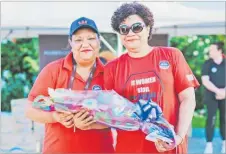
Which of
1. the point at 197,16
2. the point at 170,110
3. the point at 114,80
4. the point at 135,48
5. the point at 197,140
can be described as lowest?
the point at 197,140

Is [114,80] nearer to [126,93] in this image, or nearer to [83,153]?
[126,93]

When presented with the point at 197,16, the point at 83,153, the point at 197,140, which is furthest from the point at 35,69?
the point at 83,153

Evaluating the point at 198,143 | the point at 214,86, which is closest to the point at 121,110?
the point at 214,86

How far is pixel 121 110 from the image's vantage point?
229cm

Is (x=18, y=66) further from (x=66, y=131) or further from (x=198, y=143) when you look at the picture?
(x=66, y=131)

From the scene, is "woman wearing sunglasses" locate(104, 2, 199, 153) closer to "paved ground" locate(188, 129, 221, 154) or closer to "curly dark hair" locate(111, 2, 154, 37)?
"curly dark hair" locate(111, 2, 154, 37)

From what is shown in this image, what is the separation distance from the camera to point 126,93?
2.34 meters

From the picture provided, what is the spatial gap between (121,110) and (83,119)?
199 mm

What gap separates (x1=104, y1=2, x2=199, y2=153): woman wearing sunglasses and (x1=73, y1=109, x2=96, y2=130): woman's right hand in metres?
0.19

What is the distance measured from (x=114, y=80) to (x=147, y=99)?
218 millimetres

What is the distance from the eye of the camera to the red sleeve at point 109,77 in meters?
2.40

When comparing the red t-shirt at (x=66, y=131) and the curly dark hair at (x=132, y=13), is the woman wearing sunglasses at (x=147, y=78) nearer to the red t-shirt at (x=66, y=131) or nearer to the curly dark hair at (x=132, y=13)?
the curly dark hair at (x=132, y=13)

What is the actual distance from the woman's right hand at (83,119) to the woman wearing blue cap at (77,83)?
0.05m

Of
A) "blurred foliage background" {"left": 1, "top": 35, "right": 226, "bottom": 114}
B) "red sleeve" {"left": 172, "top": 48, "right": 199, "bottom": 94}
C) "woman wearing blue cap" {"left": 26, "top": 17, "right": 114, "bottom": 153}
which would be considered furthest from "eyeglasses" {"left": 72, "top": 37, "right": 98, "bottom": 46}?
"blurred foliage background" {"left": 1, "top": 35, "right": 226, "bottom": 114}
